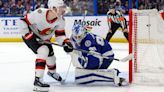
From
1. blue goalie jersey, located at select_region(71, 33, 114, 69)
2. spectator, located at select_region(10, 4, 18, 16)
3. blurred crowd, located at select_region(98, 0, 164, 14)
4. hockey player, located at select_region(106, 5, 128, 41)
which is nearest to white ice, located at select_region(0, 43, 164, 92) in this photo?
blue goalie jersey, located at select_region(71, 33, 114, 69)

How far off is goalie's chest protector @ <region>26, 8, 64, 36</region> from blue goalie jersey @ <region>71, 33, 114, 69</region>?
1.16 feet

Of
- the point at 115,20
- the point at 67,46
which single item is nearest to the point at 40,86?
the point at 67,46

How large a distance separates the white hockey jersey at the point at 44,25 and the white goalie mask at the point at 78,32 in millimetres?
132

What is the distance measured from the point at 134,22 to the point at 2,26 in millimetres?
7053

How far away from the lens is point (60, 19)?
435cm

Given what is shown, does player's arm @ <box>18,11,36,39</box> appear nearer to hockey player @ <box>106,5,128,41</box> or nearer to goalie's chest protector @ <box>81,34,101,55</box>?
goalie's chest protector @ <box>81,34,101,55</box>

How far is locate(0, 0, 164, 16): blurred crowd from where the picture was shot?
34.6ft

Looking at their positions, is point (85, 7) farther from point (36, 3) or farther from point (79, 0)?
point (36, 3)

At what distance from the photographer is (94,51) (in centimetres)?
448

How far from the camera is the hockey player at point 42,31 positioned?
4117mm

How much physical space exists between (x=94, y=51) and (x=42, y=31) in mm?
583

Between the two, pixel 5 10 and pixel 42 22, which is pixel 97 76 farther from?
pixel 5 10

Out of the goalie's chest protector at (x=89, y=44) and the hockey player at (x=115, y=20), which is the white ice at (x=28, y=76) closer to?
the goalie's chest protector at (x=89, y=44)

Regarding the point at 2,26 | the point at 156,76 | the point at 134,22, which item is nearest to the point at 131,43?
the point at 134,22
